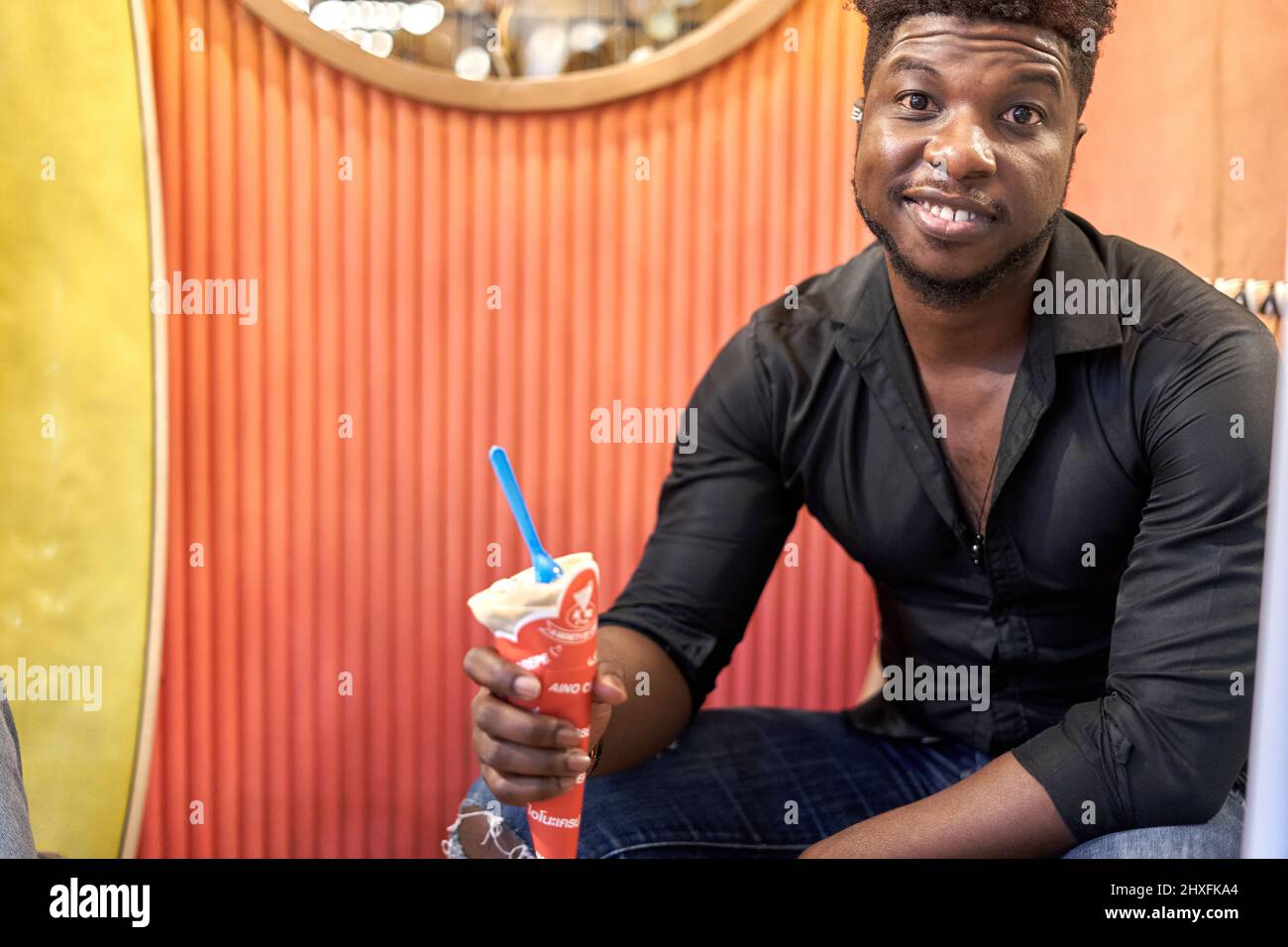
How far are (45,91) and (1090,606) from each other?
1.32 meters

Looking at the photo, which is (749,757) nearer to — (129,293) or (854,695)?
(854,695)

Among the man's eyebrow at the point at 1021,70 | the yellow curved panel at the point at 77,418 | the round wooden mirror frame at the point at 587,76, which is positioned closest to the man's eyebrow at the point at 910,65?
the man's eyebrow at the point at 1021,70

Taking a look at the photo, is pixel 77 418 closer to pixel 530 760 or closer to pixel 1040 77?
pixel 530 760

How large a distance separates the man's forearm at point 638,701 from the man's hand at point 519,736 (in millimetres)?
253

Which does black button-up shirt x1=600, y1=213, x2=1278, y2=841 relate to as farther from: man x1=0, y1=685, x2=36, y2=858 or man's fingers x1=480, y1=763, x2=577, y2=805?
man x1=0, y1=685, x2=36, y2=858

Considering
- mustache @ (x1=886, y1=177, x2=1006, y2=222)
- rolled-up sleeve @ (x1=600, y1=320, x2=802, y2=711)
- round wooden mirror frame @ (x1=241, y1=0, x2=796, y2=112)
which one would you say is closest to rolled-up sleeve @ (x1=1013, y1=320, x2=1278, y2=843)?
mustache @ (x1=886, y1=177, x2=1006, y2=222)

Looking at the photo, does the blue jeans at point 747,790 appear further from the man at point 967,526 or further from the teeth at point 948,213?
the teeth at point 948,213

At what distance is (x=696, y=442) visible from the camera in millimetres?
1472

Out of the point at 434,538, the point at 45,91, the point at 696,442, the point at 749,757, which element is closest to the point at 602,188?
the point at 696,442

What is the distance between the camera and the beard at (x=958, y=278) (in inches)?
50.2

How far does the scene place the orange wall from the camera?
4.78 feet

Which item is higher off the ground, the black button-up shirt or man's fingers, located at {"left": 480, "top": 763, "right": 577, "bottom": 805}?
the black button-up shirt

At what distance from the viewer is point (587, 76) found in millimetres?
1529

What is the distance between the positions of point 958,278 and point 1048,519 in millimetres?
284
